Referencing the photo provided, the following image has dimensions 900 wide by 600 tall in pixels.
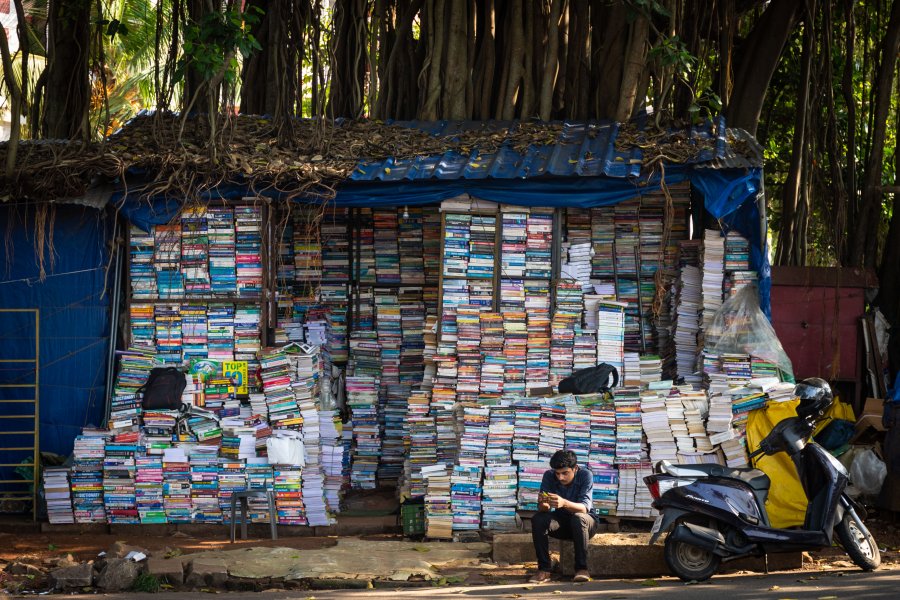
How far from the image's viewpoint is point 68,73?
479 inches

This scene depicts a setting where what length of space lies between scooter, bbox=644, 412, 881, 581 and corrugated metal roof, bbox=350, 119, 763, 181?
2.91 meters

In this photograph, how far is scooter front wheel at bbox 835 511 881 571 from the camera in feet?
23.5

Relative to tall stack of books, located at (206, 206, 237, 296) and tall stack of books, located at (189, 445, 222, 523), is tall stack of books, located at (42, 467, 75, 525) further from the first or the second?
tall stack of books, located at (206, 206, 237, 296)

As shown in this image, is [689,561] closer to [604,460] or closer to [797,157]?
[604,460]

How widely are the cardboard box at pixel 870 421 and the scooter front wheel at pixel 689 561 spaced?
2.86m

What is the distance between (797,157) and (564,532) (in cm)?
627

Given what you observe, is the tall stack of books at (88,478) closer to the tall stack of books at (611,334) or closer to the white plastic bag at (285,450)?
the white plastic bag at (285,450)

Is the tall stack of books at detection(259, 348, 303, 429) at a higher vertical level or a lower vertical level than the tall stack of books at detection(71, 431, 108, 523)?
higher

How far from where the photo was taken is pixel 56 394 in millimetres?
9648

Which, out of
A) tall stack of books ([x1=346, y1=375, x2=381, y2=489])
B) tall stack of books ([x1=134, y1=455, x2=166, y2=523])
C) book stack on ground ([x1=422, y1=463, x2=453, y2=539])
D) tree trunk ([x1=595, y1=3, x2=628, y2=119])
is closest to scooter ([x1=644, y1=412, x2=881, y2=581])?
book stack on ground ([x1=422, y1=463, x2=453, y2=539])

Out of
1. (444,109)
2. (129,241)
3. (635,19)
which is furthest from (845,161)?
(129,241)

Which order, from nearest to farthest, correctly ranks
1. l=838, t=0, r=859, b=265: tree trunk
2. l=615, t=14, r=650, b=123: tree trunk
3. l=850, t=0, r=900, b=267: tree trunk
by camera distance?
l=615, t=14, r=650, b=123: tree trunk < l=850, t=0, r=900, b=267: tree trunk < l=838, t=0, r=859, b=265: tree trunk

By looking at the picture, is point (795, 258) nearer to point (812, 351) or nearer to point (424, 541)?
point (812, 351)

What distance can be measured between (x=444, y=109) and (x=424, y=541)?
4489 millimetres
